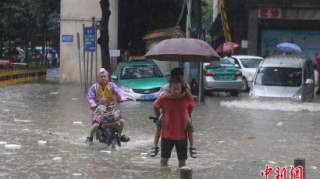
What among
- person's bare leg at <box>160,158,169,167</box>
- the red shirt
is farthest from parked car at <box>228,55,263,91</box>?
the red shirt

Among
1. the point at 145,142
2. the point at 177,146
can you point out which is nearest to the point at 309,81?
the point at 145,142

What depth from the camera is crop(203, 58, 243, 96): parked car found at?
30734 millimetres

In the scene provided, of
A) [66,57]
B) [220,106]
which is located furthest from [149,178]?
[66,57]

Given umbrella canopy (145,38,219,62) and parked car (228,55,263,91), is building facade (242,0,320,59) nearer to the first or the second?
parked car (228,55,263,91)

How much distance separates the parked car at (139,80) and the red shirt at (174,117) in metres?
15.0

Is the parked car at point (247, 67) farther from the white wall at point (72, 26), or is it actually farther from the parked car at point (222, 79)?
the white wall at point (72, 26)

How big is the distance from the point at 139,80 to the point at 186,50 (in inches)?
553

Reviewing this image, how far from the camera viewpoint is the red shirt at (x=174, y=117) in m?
11.4

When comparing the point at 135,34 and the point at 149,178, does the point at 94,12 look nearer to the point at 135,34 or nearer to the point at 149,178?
the point at 135,34

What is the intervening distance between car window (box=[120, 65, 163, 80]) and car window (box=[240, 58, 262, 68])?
24.2 ft

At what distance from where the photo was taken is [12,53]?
55750 mm

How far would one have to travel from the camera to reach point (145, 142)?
15367mm

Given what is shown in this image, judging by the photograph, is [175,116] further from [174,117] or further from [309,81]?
[309,81]

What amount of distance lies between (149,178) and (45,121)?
326 inches
